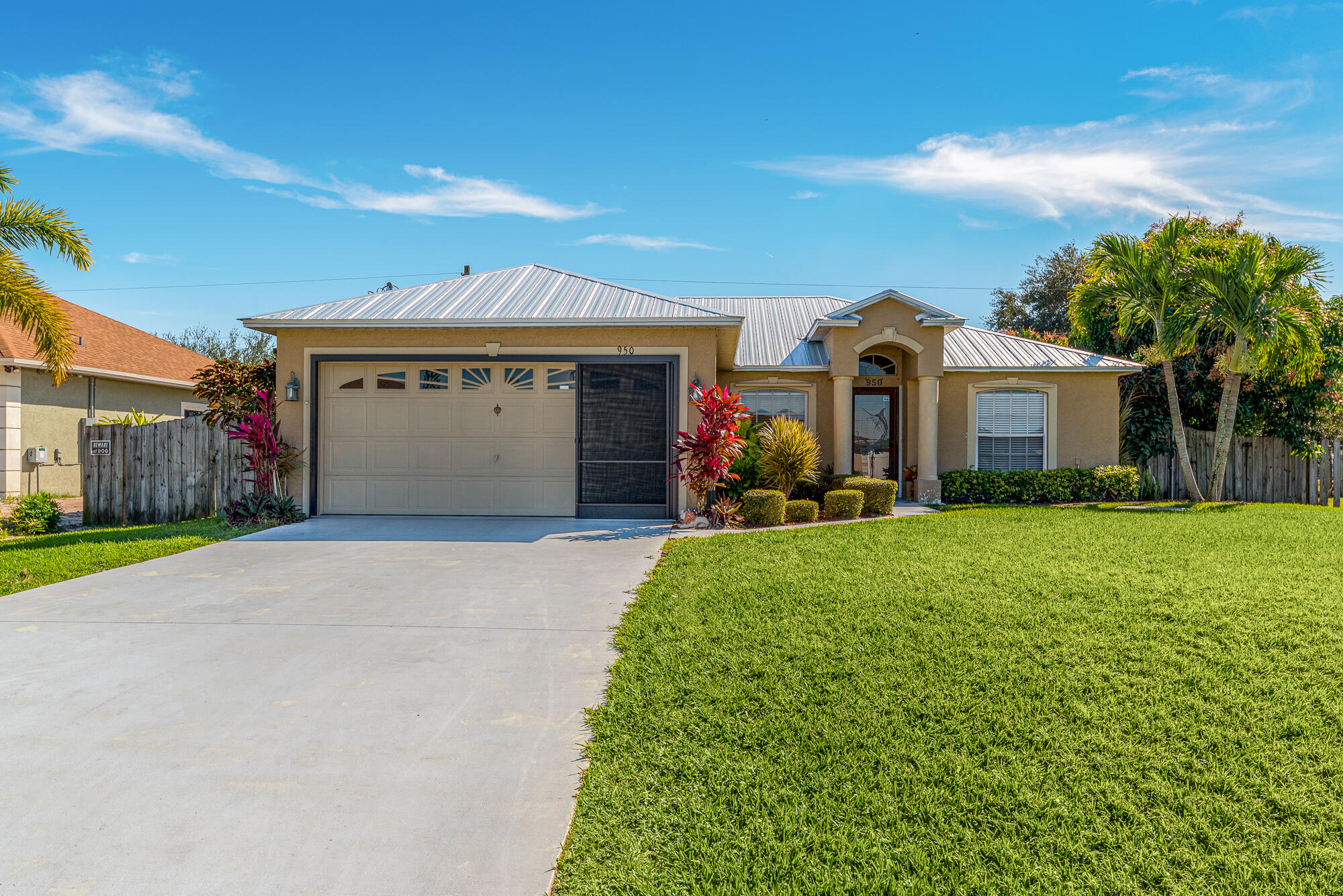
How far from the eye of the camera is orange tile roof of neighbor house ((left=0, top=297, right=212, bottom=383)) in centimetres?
1540

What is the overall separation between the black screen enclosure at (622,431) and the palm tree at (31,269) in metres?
7.84

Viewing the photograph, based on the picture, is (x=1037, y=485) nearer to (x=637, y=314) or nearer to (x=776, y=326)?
(x=776, y=326)

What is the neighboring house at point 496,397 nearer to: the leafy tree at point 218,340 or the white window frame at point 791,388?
the white window frame at point 791,388

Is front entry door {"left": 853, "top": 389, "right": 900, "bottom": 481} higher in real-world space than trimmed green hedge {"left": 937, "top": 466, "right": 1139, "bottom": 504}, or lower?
higher

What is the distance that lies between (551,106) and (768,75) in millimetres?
4171

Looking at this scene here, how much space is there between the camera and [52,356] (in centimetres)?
1020

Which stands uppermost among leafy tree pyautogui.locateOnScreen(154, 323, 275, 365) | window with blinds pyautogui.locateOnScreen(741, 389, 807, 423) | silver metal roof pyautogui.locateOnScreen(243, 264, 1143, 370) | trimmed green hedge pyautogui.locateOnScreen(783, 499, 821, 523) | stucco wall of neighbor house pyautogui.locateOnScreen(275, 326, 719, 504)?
leafy tree pyautogui.locateOnScreen(154, 323, 275, 365)

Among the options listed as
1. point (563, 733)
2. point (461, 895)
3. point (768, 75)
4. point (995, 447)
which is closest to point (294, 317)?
point (768, 75)

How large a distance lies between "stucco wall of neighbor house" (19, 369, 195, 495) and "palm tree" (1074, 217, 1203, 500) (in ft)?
70.9

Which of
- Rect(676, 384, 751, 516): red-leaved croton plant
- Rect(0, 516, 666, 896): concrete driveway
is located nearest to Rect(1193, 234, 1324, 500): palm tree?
Rect(676, 384, 751, 516): red-leaved croton plant

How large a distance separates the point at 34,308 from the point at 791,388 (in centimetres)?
1290

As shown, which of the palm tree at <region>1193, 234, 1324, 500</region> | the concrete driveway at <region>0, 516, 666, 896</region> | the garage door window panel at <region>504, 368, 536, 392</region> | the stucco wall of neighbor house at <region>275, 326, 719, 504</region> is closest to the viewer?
the concrete driveway at <region>0, 516, 666, 896</region>

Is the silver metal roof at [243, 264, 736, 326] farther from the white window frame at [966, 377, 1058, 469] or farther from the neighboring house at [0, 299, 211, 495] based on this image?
the white window frame at [966, 377, 1058, 469]

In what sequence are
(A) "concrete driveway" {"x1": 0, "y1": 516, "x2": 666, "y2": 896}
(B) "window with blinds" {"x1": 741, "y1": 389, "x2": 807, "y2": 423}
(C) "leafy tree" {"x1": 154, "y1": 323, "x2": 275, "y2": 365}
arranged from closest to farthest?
(A) "concrete driveway" {"x1": 0, "y1": 516, "x2": 666, "y2": 896}, (B) "window with blinds" {"x1": 741, "y1": 389, "x2": 807, "y2": 423}, (C) "leafy tree" {"x1": 154, "y1": 323, "x2": 275, "y2": 365}
